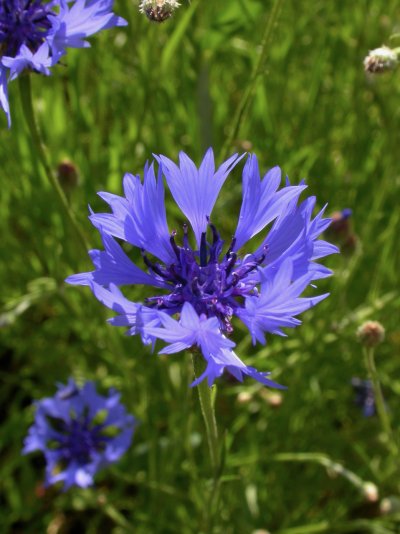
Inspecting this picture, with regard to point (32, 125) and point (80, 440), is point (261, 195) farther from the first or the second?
point (80, 440)

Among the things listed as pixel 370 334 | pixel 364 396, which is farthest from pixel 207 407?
pixel 364 396

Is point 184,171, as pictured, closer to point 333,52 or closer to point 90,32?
point 90,32

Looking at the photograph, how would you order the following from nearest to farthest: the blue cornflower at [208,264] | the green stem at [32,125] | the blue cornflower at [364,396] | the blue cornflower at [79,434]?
1. the blue cornflower at [208,264]
2. the green stem at [32,125]
3. the blue cornflower at [79,434]
4. the blue cornflower at [364,396]

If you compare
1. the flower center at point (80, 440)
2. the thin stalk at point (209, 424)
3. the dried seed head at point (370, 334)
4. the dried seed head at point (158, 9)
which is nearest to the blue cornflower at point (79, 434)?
the flower center at point (80, 440)

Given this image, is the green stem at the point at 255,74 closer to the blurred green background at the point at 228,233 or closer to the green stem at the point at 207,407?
the blurred green background at the point at 228,233

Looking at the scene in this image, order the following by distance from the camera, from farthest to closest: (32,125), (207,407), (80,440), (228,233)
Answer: (228,233), (80,440), (32,125), (207,407)

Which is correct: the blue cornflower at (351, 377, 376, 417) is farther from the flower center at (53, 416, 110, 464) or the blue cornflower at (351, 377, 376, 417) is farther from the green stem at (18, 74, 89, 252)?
the green stem at (18, 74, 89, 252)

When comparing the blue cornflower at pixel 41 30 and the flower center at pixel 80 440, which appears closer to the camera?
the blue cornflower at pixel 41 30
